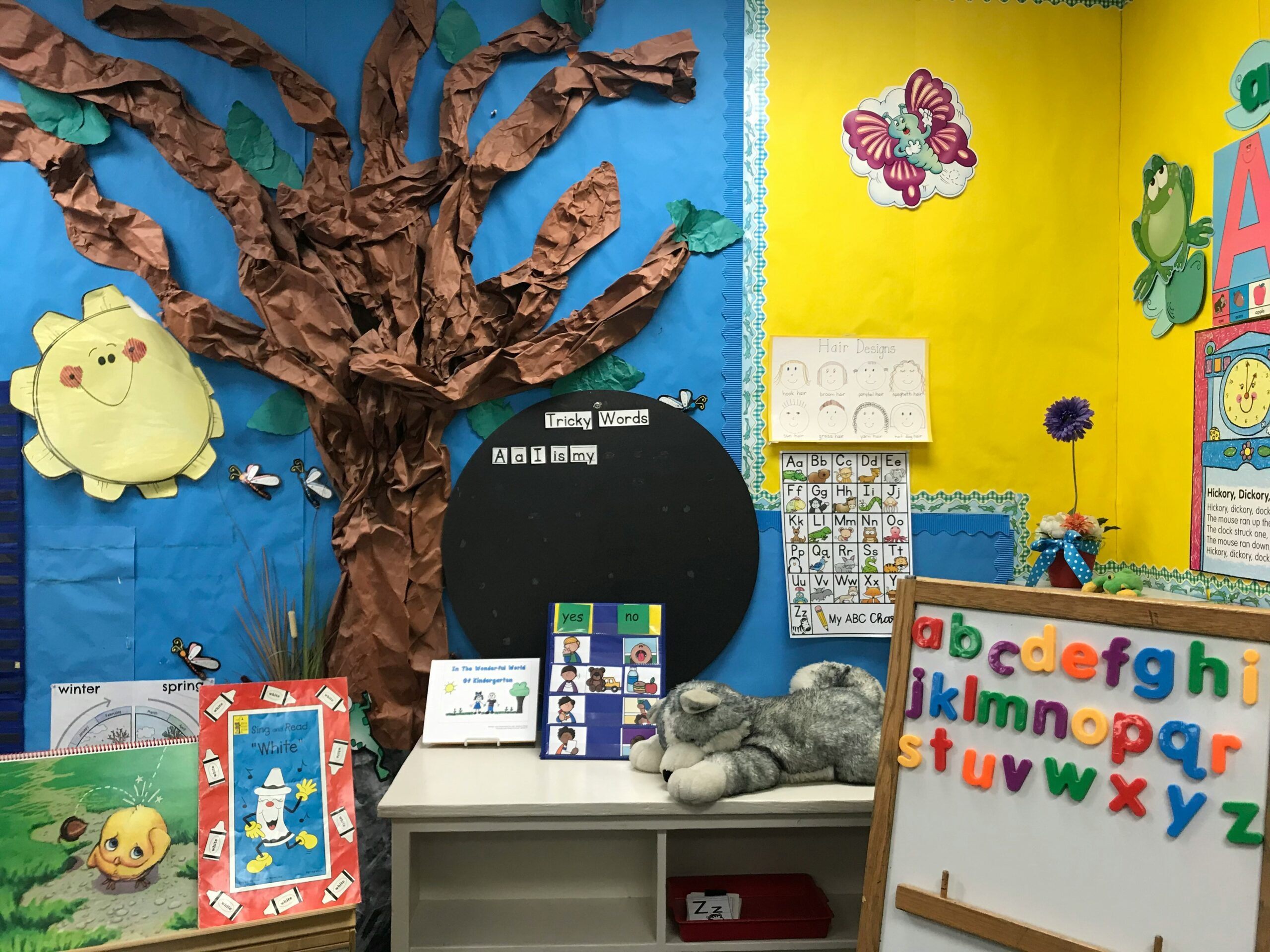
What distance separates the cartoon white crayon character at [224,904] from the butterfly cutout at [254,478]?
0.97 meters

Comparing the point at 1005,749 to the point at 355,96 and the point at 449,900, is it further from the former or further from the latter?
the point at 355,96

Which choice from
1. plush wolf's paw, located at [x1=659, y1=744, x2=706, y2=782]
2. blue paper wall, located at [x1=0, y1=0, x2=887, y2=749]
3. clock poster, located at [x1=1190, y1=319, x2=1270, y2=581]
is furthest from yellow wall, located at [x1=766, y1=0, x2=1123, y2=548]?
plush wolf's paw, located at [x1=659, y1=744, x2=706, y2=782]

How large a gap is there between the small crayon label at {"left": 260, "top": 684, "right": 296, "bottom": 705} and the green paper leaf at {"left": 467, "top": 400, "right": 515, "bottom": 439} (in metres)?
0.83

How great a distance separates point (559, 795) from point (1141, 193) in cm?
198

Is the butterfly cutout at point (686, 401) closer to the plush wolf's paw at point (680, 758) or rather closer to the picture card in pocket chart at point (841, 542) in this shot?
the picture card in pocket chart at point (841, 542)

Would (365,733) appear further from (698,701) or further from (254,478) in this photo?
(698,701)

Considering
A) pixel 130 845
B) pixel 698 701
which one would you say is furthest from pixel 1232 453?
pixel 130 845

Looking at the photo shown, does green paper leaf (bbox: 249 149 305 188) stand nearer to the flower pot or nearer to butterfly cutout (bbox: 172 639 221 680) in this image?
butterfly cutout (bbox: 172 639 221 680)

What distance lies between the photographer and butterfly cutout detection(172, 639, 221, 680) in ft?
6.48

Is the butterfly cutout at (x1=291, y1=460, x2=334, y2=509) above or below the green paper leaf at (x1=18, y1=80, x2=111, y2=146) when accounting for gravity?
below

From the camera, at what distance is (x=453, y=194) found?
2006 millimetres

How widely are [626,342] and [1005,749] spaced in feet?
4.05

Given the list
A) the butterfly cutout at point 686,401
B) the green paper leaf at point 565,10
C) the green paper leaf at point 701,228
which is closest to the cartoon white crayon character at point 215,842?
the butterfly cutout at point 686,401

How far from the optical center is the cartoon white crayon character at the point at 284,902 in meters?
1.28
